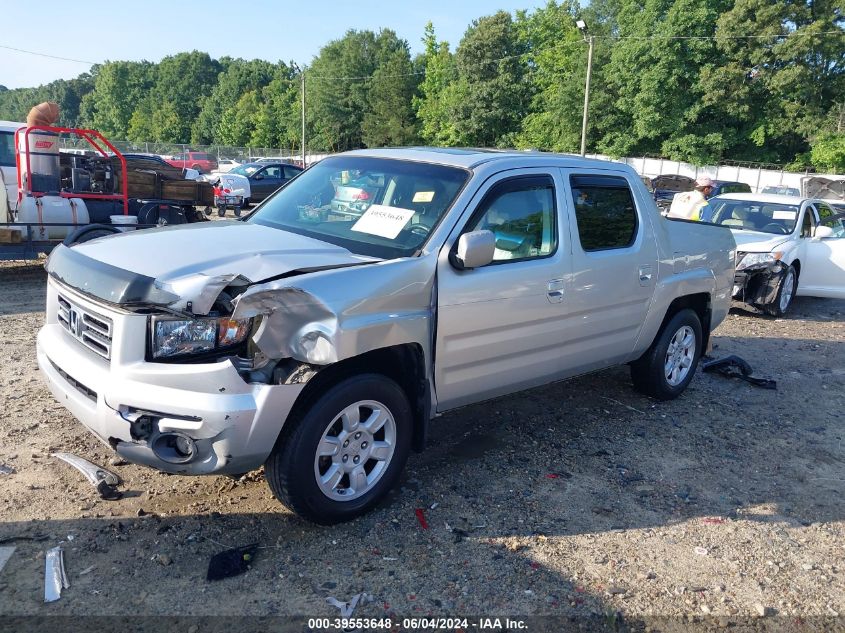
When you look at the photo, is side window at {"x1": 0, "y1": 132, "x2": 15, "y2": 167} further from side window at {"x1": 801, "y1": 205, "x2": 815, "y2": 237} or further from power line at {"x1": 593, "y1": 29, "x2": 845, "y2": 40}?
power line at {"x1": 593, "y1": 29, "x2": 845, "y2": 40}

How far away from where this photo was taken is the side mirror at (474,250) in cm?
366

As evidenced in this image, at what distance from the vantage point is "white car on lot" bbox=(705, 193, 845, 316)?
9.60 metres

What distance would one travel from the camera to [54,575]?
120 inches

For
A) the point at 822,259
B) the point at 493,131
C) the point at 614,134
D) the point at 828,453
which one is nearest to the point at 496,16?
the point at 493,131

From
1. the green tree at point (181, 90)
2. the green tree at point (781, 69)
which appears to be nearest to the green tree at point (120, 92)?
the green tree at point (181, 90)

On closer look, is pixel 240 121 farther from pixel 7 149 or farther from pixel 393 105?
pixel 7 149

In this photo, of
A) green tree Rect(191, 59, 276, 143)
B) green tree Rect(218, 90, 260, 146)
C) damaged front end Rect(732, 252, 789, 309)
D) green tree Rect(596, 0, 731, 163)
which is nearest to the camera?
damaged front end Rect(732, 252, 789, 309)

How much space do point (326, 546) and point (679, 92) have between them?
174 ft

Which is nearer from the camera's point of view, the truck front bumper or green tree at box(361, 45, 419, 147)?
the truck front bumper

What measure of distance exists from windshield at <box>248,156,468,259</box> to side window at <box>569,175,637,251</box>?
41.2 inches

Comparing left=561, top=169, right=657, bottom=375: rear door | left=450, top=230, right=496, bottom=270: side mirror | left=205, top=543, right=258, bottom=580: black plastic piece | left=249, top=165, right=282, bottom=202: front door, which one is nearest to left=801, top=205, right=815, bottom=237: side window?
left=561, top=169, right=657, bottom=375: rear door

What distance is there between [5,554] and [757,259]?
946 centimetres

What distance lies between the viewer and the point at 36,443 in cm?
435

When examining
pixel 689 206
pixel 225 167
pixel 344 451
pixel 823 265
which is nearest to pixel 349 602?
pixel 344 451
